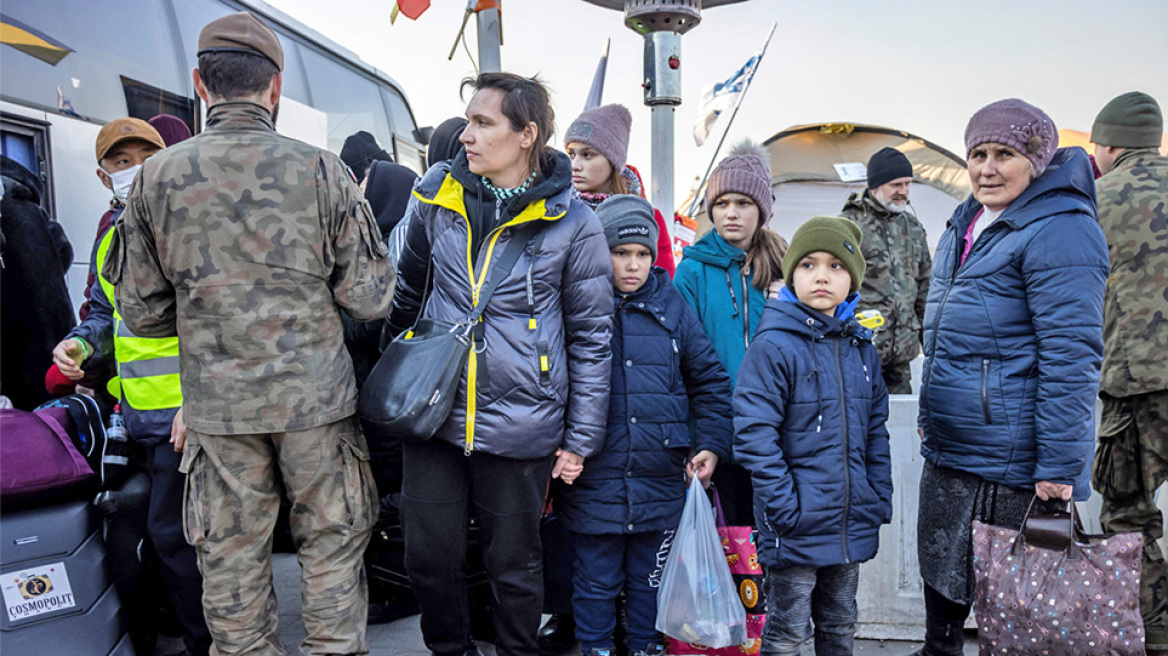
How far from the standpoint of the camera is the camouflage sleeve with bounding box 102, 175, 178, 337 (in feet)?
6.82

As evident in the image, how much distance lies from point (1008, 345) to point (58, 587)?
3.10m

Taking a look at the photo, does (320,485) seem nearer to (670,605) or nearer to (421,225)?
(421,225)

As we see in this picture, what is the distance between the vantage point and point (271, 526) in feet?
7.34

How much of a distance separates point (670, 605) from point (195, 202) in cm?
188

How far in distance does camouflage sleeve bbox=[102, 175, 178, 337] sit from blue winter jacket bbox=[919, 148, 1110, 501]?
96.9 inches

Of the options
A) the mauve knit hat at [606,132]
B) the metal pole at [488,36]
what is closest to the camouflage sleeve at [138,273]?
the mauve knit hat at [606,132]

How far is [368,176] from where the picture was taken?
3197 millimetres

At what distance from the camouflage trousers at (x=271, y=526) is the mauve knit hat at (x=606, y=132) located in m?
1.50

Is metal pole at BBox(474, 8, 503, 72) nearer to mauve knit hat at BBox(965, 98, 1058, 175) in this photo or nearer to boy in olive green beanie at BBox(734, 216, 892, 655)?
boy in olive green beanie at BBox(734, 216, 892, 655)

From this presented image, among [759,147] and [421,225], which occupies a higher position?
[759,147]

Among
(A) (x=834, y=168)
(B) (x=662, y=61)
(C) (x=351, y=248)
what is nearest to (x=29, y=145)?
(C) (x=351, y=248)

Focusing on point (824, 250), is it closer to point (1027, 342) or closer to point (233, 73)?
point (1027, 342)

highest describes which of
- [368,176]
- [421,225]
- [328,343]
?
[368,176]

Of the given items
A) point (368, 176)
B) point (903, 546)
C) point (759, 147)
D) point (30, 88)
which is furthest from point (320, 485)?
point (30, 88)
